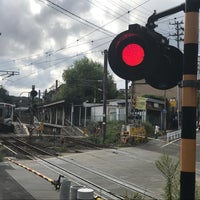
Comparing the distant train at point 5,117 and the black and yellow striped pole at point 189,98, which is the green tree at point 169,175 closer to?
the black and yellow striped pole at point 189,98

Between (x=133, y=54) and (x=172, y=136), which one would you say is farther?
(x=172, y=136)

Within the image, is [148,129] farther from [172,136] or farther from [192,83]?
[192,83]

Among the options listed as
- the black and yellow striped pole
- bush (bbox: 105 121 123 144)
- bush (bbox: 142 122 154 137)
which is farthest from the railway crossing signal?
bush (bbox: 142 122 154 137)

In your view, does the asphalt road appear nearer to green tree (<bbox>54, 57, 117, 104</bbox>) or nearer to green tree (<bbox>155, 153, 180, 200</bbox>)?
green tree (<bbox>155, 153, 180, 200</bbox>)

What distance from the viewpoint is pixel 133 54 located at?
365cm

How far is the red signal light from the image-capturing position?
3613 mm

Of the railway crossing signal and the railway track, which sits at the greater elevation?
the railway crossing signal

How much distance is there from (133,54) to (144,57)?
11 centimetres

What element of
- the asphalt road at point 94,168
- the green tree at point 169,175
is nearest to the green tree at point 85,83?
the asphalt road at point 94,168

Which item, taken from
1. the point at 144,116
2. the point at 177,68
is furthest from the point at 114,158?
the point at 144,116

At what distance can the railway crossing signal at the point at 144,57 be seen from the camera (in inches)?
141

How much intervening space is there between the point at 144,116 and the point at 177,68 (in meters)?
53.1

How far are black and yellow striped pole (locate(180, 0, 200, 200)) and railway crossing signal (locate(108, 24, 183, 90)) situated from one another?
21cm

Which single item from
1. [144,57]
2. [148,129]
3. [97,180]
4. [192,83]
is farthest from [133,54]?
[148,129]
